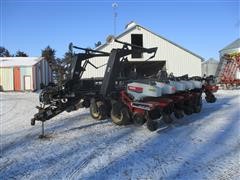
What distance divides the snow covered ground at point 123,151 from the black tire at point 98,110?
0.24 m

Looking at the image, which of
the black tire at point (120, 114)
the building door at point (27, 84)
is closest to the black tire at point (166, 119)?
the black tire at point (120, 114)

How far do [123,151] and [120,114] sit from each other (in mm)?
2831

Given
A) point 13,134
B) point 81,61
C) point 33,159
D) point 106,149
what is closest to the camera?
point 33,159

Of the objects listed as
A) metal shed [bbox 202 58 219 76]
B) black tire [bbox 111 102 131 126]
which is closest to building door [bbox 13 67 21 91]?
metal shed [bbox 202 58 219 76]

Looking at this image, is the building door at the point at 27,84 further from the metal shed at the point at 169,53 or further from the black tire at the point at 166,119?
the black tire at the point at 166,119

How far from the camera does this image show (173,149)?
23.2 ft

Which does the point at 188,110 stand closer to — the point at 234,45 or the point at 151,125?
the point at 151,125

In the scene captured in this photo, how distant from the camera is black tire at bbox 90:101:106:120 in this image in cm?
1053

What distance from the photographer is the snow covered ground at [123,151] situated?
5727mm

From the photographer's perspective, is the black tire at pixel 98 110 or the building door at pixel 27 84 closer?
the black tire at pixel 98 110

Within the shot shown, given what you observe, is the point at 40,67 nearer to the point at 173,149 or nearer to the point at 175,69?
the point at 175,69

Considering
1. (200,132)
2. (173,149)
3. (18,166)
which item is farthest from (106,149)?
(200,132)

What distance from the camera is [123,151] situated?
7.02m

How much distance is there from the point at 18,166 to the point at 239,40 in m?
38.4
